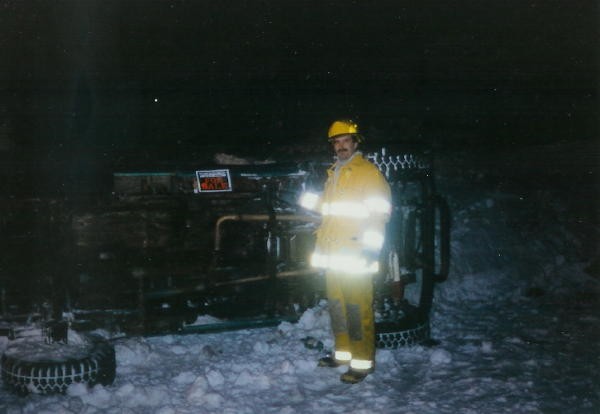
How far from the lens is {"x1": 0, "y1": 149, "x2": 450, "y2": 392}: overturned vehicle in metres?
5.33

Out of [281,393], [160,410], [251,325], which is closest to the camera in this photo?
[160,410]

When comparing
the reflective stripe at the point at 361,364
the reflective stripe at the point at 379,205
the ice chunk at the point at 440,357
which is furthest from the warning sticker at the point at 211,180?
the ice chunk at the point at 440,357

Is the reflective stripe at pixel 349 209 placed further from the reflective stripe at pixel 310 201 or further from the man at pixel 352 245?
the reflective stripe at pixel 310 201

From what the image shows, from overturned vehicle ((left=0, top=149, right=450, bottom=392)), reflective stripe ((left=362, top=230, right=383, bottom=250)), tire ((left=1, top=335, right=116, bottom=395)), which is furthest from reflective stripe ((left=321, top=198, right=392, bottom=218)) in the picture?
tire ((left=1, top=335, right=116, bottom=395))

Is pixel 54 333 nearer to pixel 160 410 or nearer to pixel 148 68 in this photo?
pixel 160 410

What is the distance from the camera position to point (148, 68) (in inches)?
424

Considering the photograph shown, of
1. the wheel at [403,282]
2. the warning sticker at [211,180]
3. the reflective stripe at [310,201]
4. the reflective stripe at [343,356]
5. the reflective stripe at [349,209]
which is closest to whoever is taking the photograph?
the reflective stripe at [349,209]

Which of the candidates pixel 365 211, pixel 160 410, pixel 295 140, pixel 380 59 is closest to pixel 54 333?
pixel 160 410

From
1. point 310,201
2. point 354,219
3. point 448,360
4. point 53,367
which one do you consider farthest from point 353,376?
point 53,367

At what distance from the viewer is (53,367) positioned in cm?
414

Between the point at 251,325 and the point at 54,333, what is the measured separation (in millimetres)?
1968

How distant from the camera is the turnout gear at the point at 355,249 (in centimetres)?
446

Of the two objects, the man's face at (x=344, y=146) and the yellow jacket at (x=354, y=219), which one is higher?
the man's face at (x=344, y=146)

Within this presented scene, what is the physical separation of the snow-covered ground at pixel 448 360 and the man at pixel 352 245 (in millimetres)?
281
